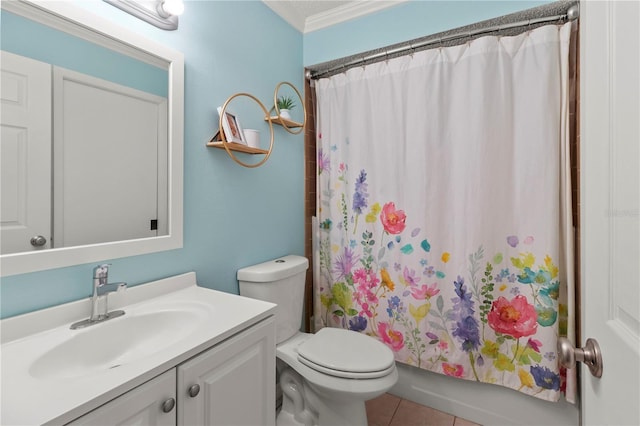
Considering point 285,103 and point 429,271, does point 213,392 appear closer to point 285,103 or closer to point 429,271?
point 429,271

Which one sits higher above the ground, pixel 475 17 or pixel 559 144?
pixel 475 17

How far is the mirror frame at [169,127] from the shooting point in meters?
0.90

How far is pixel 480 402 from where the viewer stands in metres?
1.65

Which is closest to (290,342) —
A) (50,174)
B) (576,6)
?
(50,174)

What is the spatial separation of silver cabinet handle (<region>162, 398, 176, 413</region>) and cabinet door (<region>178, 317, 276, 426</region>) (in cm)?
3

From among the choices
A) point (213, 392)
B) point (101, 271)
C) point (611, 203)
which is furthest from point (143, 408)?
point (611, 203)

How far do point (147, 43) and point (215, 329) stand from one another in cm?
108

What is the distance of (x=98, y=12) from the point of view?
104cm

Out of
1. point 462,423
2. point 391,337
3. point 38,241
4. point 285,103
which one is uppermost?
point 285,103

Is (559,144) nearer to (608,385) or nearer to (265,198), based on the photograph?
(608,385)

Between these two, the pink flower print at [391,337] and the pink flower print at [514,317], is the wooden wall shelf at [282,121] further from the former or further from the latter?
the pink flower print at [514,317]

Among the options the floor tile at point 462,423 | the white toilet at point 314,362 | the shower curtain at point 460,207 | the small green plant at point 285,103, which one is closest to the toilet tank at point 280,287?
the white toilet at point 314,362

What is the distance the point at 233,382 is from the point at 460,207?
133 cm

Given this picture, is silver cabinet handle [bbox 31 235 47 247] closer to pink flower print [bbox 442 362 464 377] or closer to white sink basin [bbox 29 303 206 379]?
white sink basin [bbox 29 303 206 379]
